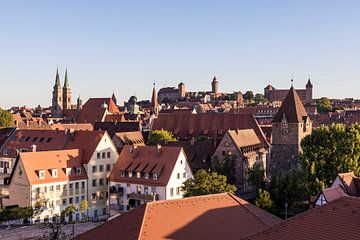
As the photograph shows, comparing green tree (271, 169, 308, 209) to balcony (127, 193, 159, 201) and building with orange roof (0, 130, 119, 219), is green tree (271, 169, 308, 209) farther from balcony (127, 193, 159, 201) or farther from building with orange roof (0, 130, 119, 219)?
building with orange roof (0, 130, 119, 219)

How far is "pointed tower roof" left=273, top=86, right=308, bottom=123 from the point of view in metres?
69.3

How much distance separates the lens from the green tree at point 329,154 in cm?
4878

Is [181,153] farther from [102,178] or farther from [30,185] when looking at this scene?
[30,185]

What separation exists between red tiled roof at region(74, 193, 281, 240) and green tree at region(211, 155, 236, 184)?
40404 mm

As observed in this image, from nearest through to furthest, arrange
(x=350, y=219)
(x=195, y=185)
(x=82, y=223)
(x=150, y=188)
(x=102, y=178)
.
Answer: (x=350, y=219) → (x=195, y=185) → (x=82, y=223) → (x=150, y=188) → (x=102, y=178)

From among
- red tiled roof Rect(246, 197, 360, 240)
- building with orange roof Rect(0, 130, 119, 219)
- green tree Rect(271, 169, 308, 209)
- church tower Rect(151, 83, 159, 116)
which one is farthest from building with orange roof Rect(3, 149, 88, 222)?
church tower Rect(151, 83, 159, 116)

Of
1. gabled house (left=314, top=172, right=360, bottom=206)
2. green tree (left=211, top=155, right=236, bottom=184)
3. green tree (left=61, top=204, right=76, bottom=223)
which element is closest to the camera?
gabled house (left=314, top=172, right=360, bottom=206)

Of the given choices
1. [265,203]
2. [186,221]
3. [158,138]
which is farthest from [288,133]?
[186,221]

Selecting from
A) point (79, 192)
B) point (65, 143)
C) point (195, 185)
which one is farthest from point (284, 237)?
point (65, 143)

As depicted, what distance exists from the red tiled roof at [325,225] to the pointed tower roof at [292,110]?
57182mm

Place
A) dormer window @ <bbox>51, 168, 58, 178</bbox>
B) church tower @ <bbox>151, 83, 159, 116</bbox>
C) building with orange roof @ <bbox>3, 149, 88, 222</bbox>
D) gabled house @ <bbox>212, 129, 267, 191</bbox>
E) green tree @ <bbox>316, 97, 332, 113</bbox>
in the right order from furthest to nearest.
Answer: green tree @ <bbox>316, 97, 332, 113</bbox> < church tower @ <bbox>151, 83, 159, 116</bbox> < gabled house @ <bbox>212, 129, 267, 191</bbox> < dormer window @ <bbox>51, 168, 58, 178</bbox> < building with orange roof @ <bbox>3, 149, 88, 222</bbox>

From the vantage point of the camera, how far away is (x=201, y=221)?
19.1 m

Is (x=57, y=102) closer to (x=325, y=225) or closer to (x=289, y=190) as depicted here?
(x=289, y=190)

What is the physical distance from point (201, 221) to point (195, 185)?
22.8 m
